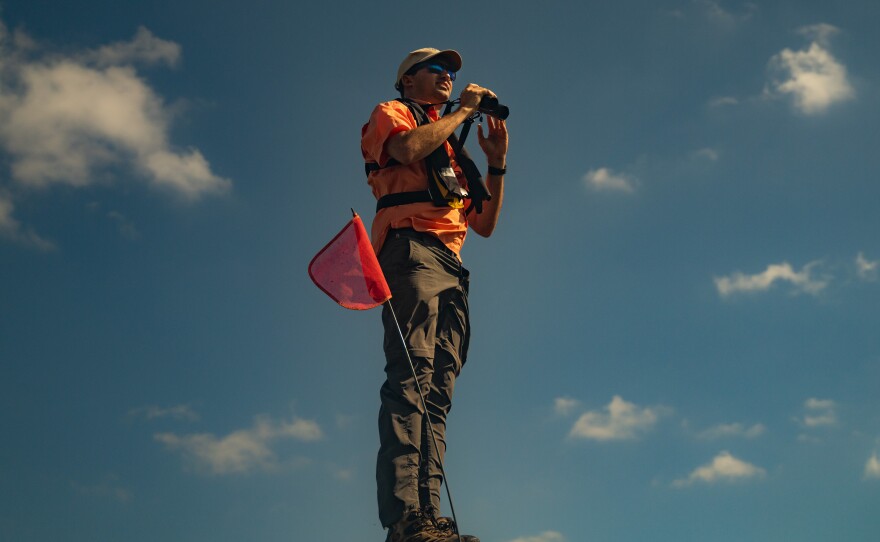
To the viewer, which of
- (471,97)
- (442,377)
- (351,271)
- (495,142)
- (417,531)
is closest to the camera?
(417,531)

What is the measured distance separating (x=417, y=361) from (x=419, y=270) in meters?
0.58

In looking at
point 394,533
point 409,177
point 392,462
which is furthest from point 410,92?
point 394,533

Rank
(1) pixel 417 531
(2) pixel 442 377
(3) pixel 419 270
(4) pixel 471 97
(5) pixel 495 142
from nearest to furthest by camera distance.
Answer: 1. (1) pixel 417 531
2. (3) pixel 419 270
3. (2) pixel 442 377
4. (4) pixel 471 97
5. (5) pixel 495 142

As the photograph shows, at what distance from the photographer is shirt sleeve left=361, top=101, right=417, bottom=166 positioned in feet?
17.9

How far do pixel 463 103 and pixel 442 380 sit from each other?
73.3 inches

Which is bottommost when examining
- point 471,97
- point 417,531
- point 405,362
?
point 417,531

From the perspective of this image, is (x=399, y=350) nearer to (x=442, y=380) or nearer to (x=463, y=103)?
(x=442, y=380)

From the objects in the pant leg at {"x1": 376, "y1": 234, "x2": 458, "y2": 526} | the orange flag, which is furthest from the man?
the orange flag

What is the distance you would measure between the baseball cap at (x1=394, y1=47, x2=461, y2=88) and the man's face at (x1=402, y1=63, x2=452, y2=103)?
5 centimetres

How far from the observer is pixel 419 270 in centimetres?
543

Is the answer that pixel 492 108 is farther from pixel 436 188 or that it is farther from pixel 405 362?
pixel 405 362

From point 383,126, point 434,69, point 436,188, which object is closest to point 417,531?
point 436,188

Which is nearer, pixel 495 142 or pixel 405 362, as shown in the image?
pixel 405 362

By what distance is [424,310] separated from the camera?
17.6 ft
